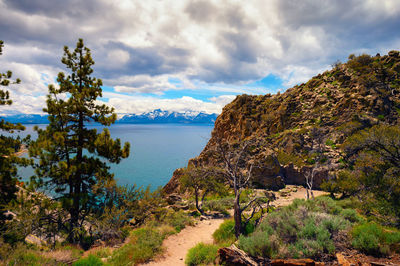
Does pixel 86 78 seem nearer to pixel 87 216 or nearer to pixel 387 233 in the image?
pixel 87 216

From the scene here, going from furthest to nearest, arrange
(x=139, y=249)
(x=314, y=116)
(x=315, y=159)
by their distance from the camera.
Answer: (x=314, y=116) → (x=315, y=159) → (x=139, y=249)

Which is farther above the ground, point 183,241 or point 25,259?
point 25,259

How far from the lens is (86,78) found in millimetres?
13648

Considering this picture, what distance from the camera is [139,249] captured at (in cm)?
908

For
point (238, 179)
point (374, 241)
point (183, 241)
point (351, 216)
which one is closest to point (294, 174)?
point (351, 216)

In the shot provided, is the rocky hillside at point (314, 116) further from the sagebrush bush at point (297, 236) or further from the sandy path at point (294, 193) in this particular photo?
the sagebrush bush at point (297, 236)

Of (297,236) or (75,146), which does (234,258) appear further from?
(75,146)

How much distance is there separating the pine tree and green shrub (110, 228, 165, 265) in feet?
11.9

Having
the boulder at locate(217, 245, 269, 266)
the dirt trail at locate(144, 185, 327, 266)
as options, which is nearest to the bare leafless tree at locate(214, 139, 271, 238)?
the boulder at locate(217, 245, 269, 266)

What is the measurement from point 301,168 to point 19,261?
30.5m

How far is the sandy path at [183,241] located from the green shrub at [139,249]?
0.47 meters

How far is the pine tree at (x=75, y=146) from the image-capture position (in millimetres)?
11633

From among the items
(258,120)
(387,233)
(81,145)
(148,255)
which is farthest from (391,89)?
(81,145)

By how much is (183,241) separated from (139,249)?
3662mm
